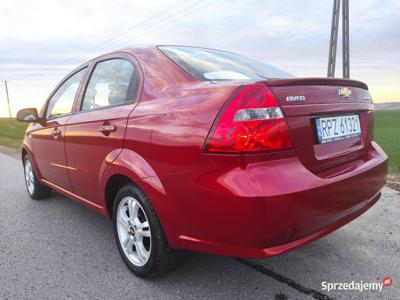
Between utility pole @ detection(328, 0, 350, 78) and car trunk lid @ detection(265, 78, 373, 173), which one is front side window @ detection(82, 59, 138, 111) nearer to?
car trunk lid @ detection(265, 78, 373, 173)

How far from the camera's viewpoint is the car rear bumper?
1.78 m

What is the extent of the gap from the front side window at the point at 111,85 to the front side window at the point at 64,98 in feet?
1.06

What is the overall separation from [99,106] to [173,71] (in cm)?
91

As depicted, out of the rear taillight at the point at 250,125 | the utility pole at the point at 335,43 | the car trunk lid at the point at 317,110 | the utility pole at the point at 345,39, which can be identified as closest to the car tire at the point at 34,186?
the rear taillight at the point at 250,125

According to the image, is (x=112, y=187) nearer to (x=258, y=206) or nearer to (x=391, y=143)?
(x=258, y=206)

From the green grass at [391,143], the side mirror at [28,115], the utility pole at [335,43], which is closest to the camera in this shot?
the side mirror at [28,115]

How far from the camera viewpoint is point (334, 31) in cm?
1492

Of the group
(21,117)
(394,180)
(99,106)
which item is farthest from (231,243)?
(394,180)

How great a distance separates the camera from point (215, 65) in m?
2.65

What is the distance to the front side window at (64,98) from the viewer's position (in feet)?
11.7

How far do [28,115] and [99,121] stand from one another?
1.81 meters

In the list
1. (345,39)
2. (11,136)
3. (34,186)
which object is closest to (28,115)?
(34,186)

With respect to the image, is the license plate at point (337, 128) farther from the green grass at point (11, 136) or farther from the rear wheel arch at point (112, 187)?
the green grass at point (11, 136)

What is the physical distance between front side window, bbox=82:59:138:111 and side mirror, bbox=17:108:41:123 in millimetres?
1166
